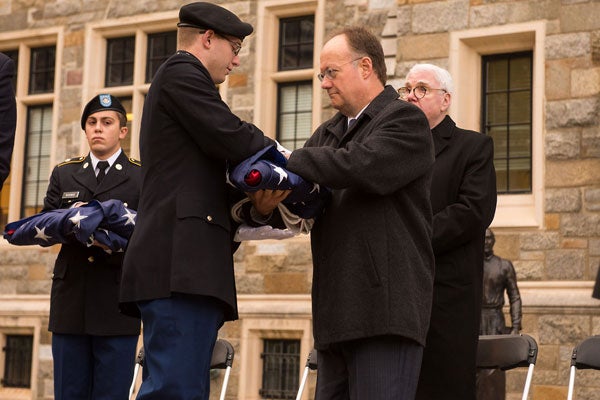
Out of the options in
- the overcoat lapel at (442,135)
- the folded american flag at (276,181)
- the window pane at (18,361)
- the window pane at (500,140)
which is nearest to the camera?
the folded american flag at (276,181)

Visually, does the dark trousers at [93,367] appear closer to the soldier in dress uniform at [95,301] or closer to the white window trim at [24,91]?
the soldier in dress uniform at [95,301]

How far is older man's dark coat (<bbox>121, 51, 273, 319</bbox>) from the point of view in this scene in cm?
411

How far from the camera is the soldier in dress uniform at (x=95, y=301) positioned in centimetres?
599

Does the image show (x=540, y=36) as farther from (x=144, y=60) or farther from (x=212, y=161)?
(x=212, y=161)

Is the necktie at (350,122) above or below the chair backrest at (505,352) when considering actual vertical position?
above

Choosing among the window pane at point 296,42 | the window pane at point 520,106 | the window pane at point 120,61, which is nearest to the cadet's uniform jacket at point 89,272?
the window pane at point 520,106

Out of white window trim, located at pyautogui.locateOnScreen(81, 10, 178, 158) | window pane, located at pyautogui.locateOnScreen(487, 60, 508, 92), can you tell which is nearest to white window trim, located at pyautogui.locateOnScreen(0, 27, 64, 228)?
white window trim, located at pyautogui.locateOnScreen(81, 10, 178, 158)

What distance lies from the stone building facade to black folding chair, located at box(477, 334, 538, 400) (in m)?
4.32

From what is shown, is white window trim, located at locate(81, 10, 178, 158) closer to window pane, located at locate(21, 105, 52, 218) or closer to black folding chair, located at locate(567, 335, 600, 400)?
window pane, located at locate(21, 105, 52, 218)

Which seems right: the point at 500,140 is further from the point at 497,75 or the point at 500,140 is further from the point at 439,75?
the point at 439,75

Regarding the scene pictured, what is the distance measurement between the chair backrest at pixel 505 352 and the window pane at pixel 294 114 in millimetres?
6703

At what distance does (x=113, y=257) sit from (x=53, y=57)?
8823 mm

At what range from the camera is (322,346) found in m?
4.30

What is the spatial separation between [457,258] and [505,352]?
2.88 ft
